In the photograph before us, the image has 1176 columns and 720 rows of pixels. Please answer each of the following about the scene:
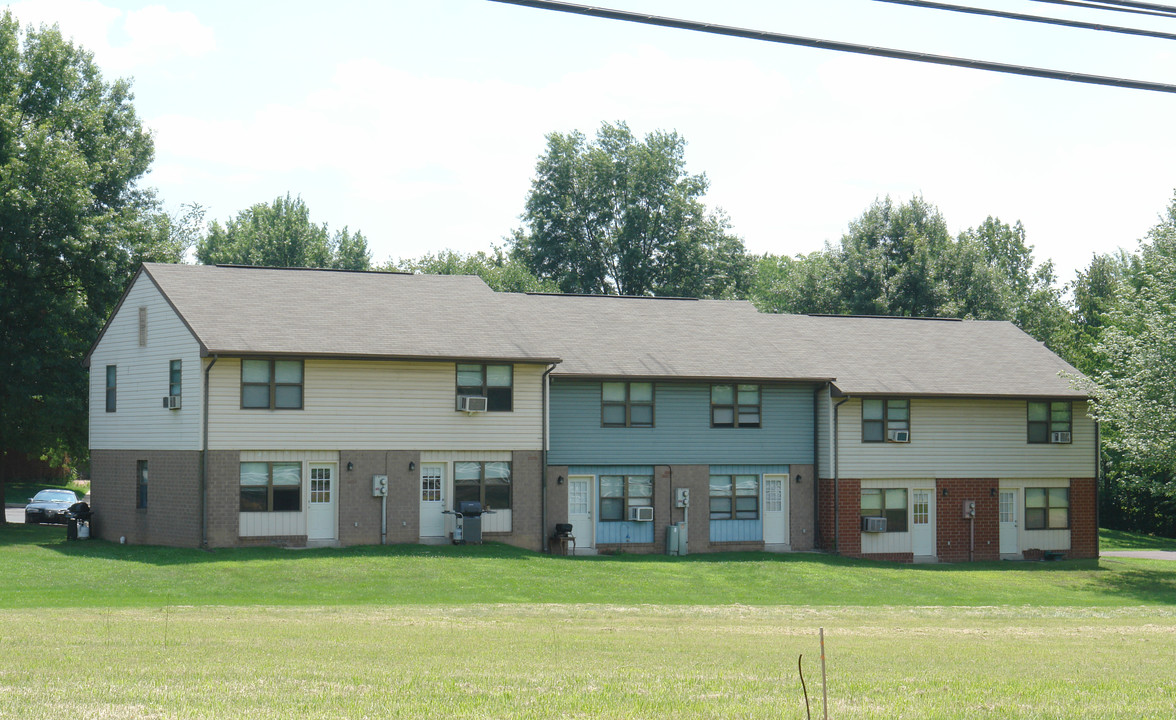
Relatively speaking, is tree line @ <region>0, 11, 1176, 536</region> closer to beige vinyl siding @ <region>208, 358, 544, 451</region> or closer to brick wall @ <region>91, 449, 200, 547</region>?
brick wall @ <region>91, 449, 200, 547</region>

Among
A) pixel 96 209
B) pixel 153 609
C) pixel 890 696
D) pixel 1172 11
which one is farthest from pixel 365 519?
pixel 1172 11

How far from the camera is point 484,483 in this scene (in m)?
34.1

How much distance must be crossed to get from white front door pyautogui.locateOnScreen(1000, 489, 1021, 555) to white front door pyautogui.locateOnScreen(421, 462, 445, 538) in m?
17.3

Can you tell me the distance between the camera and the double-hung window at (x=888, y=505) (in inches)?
1478

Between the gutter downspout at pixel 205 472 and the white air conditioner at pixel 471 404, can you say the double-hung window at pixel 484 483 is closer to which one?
the white air conditioner at pixel 471 404

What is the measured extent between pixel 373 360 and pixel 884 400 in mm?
15246

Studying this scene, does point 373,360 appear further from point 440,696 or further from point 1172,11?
point 1172,11

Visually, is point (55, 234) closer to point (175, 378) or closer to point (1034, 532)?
point (175, 378)

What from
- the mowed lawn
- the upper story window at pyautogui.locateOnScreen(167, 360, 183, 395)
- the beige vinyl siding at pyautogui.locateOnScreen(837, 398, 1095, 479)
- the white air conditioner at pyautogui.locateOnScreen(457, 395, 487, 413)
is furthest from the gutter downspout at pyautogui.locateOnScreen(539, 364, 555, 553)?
the upper story window at pyautogui.locateOnScreen(167, 360, 183, 395)

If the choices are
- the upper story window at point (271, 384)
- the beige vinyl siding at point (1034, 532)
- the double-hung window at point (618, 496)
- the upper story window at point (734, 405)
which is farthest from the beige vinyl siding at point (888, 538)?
the upper story window at point (271, 384)

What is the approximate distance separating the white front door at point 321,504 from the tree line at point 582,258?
40.2ft

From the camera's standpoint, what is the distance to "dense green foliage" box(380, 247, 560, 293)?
2753 inches

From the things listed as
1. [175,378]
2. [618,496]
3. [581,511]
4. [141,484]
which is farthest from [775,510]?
[141,484]

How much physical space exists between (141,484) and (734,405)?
54.5 ft
